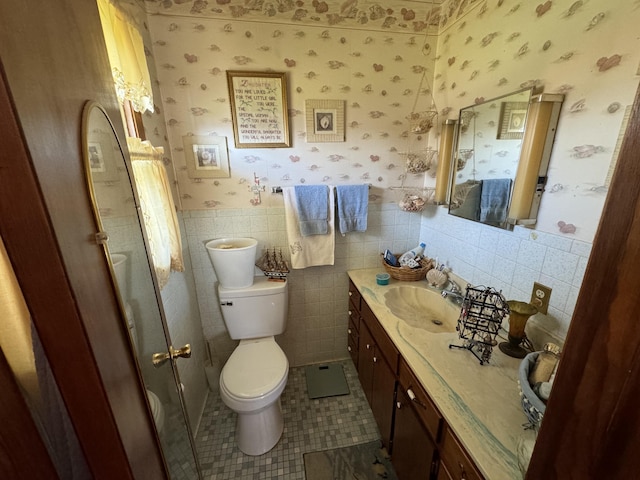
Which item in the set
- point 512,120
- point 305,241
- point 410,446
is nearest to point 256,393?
point 410,446

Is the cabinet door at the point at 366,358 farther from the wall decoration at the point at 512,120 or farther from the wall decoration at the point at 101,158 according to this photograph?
the wall decoration at the point at 101,158

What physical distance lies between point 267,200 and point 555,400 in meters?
1.62

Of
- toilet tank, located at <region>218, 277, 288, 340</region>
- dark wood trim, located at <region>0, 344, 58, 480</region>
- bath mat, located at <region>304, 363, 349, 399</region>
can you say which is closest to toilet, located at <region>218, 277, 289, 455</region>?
toilet tank, located at <region>218, 277, 288, 340</region>

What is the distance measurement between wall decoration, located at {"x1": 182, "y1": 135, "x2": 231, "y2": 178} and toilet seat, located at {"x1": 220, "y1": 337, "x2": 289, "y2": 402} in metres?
1.16

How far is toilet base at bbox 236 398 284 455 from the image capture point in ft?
4.88

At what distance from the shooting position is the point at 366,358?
1.68 metres

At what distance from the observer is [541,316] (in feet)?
3.58

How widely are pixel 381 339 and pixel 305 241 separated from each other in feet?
2.60

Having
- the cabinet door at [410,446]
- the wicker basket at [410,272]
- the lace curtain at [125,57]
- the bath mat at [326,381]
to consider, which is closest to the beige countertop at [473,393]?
the cabinet door at [410,446]

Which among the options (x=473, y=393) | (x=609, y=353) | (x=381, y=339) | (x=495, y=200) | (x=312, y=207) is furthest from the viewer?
(x=312, y=207)

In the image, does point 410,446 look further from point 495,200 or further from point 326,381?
point 495,200

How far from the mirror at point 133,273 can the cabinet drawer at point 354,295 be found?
1141 millimetres

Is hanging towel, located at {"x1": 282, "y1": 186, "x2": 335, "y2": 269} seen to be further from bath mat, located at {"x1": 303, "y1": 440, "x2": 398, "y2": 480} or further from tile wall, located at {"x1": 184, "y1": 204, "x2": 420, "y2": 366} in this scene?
bath mat, located at {"x1": 303, "y1": 440, "x2": 398, "y2": 480}

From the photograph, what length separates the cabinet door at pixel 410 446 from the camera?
3.22 ft
